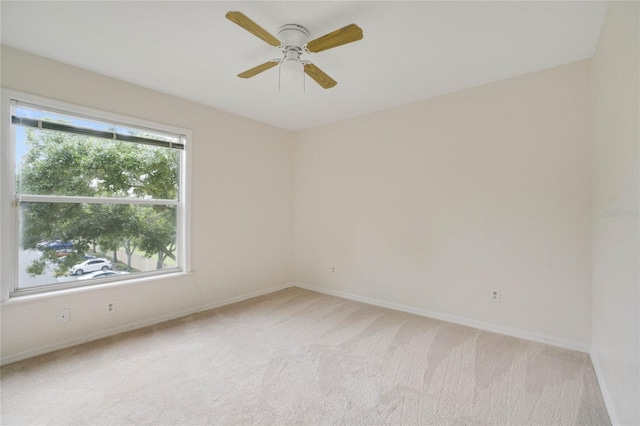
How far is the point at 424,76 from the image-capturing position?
2.68 meters

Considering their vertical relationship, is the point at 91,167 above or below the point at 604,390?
above

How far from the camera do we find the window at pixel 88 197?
2.31 metres

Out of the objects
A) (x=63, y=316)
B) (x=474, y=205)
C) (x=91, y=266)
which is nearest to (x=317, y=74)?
(x=474, y=205)

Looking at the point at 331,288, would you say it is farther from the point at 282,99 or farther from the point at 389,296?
the point at 282,99

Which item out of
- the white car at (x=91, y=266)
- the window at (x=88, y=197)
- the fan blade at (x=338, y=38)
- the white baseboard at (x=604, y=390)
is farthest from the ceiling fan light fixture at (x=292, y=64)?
the white baseboard at (x=604, y=390)

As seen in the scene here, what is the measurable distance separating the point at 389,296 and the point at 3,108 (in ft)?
13.3

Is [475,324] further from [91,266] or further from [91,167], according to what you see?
[91,167]

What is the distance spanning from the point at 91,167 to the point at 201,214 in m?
1.13

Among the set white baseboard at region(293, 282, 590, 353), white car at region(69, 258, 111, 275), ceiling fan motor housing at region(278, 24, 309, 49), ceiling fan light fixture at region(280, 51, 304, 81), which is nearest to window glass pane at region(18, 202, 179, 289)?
white car at region(69, 258, 111, 275)

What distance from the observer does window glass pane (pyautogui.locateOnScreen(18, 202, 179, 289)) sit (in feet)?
7.76

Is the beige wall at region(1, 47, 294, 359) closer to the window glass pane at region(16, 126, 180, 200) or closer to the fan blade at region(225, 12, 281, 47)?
the window glass pane at region(16, 126, 180, 200)

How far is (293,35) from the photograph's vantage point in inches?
77.3

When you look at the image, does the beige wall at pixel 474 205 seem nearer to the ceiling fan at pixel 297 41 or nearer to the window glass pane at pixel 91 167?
the ceiling fan at pixel 297 41

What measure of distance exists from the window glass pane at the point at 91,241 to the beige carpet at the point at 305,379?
0.66m
